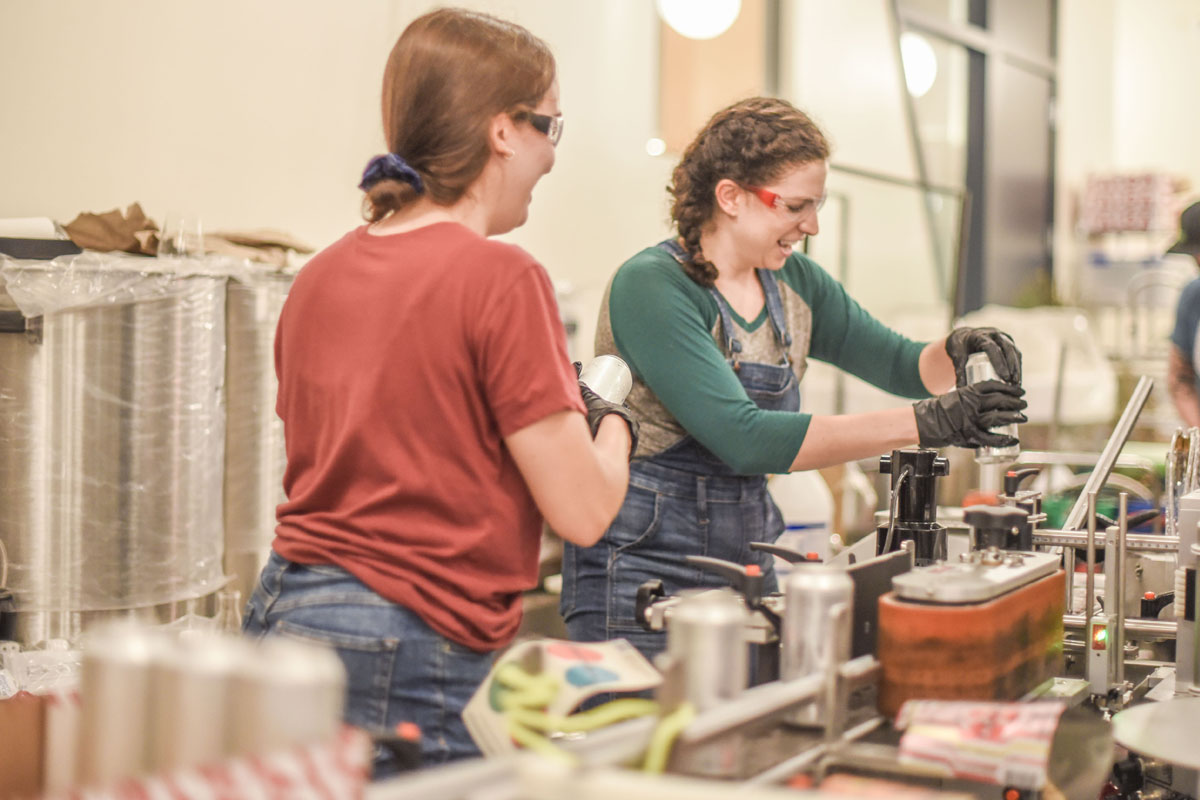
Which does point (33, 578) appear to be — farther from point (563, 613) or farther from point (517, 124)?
point (517, 124)

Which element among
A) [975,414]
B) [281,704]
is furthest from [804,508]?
[281,704]

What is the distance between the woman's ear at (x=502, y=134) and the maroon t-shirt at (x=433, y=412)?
12 cm

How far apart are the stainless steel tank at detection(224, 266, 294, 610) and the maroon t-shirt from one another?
1454 mm

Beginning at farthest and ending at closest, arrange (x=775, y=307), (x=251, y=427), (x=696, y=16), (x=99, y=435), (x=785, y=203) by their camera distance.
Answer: (x=696, y=16) < (x=251, y=427) < (x=99, y=435) < (x=775, y=307) < (x=785, y=203)

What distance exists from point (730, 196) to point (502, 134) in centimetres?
81

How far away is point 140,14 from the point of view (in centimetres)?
307

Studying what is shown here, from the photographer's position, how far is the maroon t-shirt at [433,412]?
121 cm

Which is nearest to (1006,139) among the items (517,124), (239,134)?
(239,134)

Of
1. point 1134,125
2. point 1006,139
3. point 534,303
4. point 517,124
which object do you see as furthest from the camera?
point 1134,125

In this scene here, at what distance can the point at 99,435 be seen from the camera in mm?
2346

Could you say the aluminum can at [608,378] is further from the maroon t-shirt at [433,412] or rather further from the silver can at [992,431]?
the silver can at [992,431]

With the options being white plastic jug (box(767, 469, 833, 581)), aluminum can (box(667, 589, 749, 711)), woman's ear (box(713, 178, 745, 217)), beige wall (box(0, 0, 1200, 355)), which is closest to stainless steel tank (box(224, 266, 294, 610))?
A: beige wall (box(0, 0, 1200, 355))

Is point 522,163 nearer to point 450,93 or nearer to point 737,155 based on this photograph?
point 450,93

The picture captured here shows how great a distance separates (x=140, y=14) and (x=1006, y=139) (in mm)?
6456
